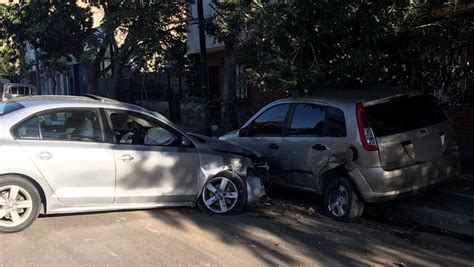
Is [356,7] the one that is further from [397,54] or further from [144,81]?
[144,81]

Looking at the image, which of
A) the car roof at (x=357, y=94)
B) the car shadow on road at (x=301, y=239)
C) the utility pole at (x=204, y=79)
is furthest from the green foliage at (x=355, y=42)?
the utility pole at (x=204, y=79)

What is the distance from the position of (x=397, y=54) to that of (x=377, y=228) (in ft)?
9.01

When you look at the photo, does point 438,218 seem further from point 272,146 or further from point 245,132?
point 245,132

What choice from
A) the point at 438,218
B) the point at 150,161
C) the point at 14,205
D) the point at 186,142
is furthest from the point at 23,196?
the point at 438,218

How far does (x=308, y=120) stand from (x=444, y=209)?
205cm

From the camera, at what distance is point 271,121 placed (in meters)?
8.37

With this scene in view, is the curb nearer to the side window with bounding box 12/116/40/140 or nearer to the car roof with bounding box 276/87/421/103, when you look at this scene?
the car roof with bounding box 276/87/421/103

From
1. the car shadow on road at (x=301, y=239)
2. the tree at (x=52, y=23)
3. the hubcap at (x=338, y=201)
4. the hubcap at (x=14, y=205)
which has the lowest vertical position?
the car shadow on road at (x=301, y=239)

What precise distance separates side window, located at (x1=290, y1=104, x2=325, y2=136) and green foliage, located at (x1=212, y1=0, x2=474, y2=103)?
398 millimetres

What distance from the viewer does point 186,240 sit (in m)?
6.14

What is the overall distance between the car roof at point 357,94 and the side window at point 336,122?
17 cm

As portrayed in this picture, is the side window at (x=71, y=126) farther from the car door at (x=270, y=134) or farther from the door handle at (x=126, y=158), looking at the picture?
the car door at (x=270, y=134)

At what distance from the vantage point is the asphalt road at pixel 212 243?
18.1 feet

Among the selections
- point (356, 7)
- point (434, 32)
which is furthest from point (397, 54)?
point (356, 7)
